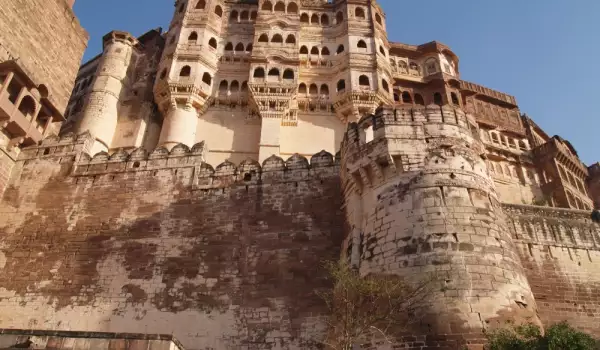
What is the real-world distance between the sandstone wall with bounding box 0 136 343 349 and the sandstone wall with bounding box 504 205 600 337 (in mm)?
4999

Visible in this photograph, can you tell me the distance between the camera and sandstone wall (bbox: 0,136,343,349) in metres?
12.5

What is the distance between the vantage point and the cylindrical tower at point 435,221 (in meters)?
9.63

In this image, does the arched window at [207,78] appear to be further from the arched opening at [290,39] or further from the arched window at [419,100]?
the arched window at [419,100]

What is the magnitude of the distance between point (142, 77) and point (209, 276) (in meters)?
19.2

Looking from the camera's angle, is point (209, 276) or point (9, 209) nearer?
point (209, 276)

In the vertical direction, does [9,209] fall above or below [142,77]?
below

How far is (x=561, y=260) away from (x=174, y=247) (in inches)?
403

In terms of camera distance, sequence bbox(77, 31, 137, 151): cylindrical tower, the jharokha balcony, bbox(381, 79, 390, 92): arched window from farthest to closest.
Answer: bbox(381, 79, 390, 92): arched window
bbox(77, 31, 137, 151): cylindrical tower
the jharokha balcony

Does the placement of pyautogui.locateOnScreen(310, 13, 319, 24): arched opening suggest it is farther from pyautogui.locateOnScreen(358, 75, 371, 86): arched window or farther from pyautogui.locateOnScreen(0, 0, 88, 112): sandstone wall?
pyautogui.locateOnScreen(0, 0, 88, 112): sandstone wall

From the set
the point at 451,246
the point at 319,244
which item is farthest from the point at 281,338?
the point at 451,246

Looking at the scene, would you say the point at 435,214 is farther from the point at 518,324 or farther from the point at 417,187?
the point at 518,324

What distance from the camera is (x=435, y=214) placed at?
35.7 feet

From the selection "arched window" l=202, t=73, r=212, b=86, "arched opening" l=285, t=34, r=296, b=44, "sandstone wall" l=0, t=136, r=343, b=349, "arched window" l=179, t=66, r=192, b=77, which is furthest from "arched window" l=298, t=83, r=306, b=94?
"sandstone wall" l=0, t=136, r=343, b=349

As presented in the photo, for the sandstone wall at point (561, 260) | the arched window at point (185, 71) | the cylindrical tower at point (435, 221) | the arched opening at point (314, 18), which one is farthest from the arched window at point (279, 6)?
the sandstone wall at point (561, 260)
